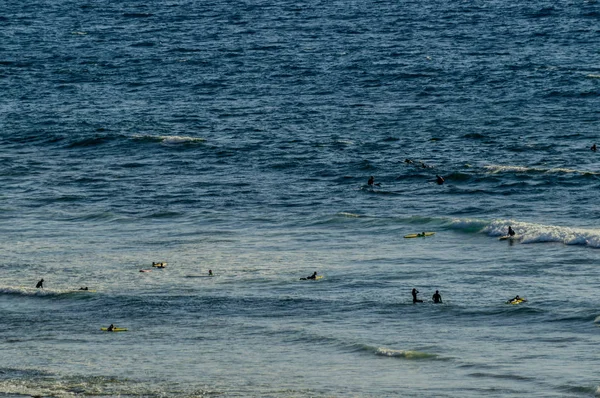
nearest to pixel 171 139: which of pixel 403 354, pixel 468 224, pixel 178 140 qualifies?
pixel 178 140

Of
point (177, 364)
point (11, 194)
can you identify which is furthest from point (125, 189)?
point (177, 364)

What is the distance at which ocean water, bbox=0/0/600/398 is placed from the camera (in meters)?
53.4

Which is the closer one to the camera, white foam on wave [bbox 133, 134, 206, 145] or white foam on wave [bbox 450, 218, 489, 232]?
white foam on wave [bbox 450, 218, 489, 232]

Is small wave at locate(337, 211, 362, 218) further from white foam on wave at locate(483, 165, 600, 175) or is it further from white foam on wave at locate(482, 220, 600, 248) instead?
white foam on wave at locate(483, 165, 600, 175)

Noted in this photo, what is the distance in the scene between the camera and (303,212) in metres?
79.9

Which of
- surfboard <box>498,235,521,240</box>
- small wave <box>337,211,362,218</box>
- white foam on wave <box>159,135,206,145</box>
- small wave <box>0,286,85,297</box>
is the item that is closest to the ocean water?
small wave <box>0,286,85,297</box>

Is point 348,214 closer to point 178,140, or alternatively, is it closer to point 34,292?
point 34,292

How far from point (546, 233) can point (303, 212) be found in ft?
56.2

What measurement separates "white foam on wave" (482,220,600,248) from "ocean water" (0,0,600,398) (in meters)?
0.21

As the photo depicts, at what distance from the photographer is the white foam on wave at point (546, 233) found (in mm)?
70250

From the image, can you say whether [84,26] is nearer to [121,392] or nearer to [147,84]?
[147,84]

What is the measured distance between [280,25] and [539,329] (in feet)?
359

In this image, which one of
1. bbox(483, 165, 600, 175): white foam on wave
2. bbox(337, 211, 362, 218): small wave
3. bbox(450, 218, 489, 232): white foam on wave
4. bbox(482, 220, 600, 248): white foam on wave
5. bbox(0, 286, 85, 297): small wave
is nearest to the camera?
bbox(0, 286, 85, 297): small wave

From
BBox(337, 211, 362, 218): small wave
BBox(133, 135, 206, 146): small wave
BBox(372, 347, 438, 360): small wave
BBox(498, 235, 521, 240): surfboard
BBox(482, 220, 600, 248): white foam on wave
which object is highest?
BBox(372, 347, 438, 360): small wave
